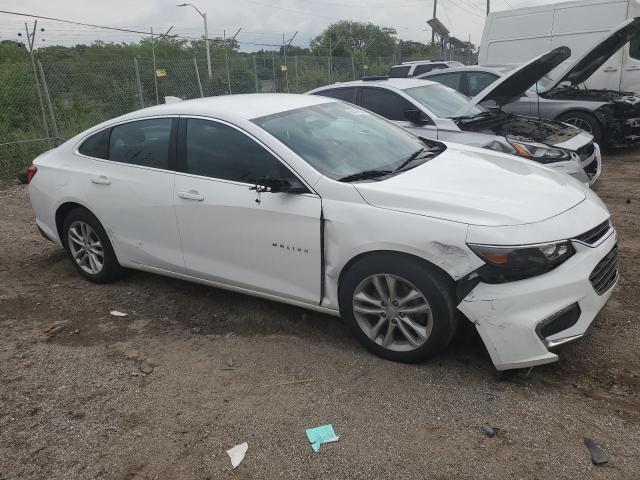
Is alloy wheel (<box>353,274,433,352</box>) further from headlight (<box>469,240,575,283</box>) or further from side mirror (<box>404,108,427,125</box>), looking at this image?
side mirror (<box>404,108,427,125</box>)

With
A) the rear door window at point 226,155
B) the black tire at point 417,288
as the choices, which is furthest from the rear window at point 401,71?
the black tire at point 417,288

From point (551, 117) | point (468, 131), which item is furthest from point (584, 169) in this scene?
point (551, 117)

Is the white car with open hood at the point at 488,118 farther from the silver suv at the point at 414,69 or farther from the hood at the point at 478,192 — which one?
the silver suv at the point at 414,69

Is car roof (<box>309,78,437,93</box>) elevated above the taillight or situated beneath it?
elevated above

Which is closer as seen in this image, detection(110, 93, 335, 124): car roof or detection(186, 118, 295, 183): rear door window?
detection(186, 118, 295, 183): rear door window

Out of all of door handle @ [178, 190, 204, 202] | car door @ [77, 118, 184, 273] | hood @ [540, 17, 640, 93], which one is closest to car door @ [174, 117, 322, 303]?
door handle @ [178, 190, 204, 202]

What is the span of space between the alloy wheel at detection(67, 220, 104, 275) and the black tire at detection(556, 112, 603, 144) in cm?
790

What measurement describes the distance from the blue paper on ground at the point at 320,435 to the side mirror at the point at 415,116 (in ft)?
15.6

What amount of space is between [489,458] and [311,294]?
57.4 inches

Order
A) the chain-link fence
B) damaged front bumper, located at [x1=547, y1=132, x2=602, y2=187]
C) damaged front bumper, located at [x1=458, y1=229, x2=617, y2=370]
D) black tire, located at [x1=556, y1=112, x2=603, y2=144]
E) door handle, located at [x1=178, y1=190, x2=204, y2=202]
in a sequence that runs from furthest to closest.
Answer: the chain-link fence, black tire, located at [x1=556, y1=112, x2=603, y2=144], damaged front bumper, located at [x1=547, y1=132, x2=602, y2=187], door handle, located at [x1=178, y1=190, x2=204, y2=202], damaged front bumper, located at [x1=458, y1=229, x2=617, y2=370]

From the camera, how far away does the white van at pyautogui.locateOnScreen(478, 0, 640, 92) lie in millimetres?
10641

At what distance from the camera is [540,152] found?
629cm

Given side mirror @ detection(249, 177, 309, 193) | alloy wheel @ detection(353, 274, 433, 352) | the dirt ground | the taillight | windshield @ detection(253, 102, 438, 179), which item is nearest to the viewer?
the dirt ground

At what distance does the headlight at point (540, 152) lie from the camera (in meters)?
6.17
